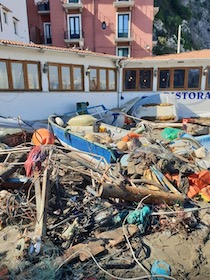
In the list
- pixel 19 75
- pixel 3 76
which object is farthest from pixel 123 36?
pixel 3 76

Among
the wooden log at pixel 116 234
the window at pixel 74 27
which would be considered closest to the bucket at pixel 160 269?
the wooden log at pixel 116 234

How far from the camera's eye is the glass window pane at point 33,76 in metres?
10.5

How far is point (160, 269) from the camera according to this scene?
11.1 feet

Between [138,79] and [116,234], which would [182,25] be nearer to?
[138,79]

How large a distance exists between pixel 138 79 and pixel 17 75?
7.53m

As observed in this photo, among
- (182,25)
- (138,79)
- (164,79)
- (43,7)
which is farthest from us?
(182,25)

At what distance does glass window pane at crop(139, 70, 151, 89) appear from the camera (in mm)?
14477

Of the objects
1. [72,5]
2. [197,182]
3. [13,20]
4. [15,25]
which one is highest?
[72,5]

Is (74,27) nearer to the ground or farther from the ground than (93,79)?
farther from the ground

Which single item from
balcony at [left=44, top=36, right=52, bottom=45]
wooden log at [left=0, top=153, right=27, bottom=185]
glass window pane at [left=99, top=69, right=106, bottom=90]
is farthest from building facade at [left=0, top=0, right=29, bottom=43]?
wooden log at [left=0, top=153, right=27, bottom=185]

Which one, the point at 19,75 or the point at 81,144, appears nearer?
the point at 81,144

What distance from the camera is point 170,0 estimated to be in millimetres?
35312

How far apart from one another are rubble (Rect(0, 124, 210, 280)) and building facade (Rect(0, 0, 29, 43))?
52.9 ft

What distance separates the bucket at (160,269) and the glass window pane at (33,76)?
30.7ft
